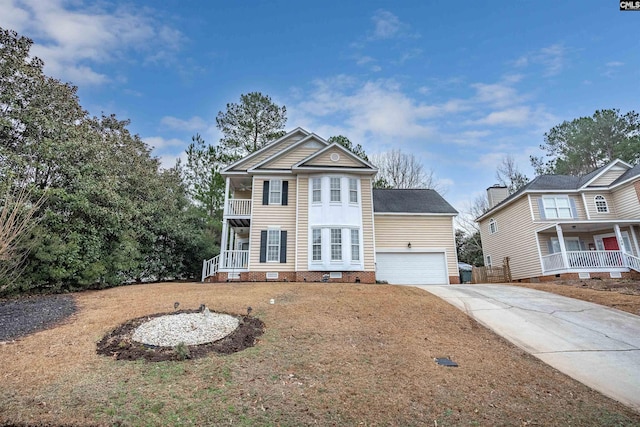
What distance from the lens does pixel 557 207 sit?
1941cm

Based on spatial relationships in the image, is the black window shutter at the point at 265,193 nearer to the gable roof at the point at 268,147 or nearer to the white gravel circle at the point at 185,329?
the gable roof at the point at 268,147

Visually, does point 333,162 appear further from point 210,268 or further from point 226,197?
point 210,268

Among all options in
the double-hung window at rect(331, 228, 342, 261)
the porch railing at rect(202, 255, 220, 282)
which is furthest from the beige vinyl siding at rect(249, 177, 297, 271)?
the porch railing at rect(202, 255, 220, 282)

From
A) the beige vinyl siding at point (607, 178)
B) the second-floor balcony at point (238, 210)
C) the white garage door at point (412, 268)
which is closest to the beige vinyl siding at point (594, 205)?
the beige vinyl siding at point (607, 178)

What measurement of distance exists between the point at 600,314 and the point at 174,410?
11203mm

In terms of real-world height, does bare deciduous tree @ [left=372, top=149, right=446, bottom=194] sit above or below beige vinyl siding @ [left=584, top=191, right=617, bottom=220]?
above

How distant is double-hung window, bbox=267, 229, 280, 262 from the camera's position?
53.1 feet

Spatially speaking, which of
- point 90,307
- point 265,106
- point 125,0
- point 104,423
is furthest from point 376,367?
point 265,106

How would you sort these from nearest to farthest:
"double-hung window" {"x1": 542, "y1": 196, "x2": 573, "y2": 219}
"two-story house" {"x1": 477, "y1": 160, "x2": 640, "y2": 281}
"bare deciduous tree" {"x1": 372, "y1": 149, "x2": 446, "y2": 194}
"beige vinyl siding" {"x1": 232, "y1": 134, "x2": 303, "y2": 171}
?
"two-story house" {"x1": 477, "y1": 160, "x2": 640, "y2": 281}, "beige vinyl siding" {"x1": 232, "y1": 134, "x2": 303, "y2": 171}, "double-hung window" {"x1": 542, "y1": 196, "x2": 573, "y2": 219}, "bare deciduous tree" {"x1": 372, "y1": 149, "x2": 446, "y2": 194}

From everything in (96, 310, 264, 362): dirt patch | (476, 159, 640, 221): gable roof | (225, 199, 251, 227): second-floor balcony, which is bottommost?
(96, 310, 264, 362): dirt patch

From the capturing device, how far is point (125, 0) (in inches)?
459

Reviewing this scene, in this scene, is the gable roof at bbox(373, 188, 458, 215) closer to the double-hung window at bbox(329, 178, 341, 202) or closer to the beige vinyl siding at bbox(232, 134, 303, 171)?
the double-hung window at bbox(329, 178, 341, 202)

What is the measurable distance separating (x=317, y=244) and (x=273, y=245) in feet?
7.54

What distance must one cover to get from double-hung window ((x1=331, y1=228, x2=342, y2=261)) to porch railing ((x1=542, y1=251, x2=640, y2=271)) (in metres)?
12.1
